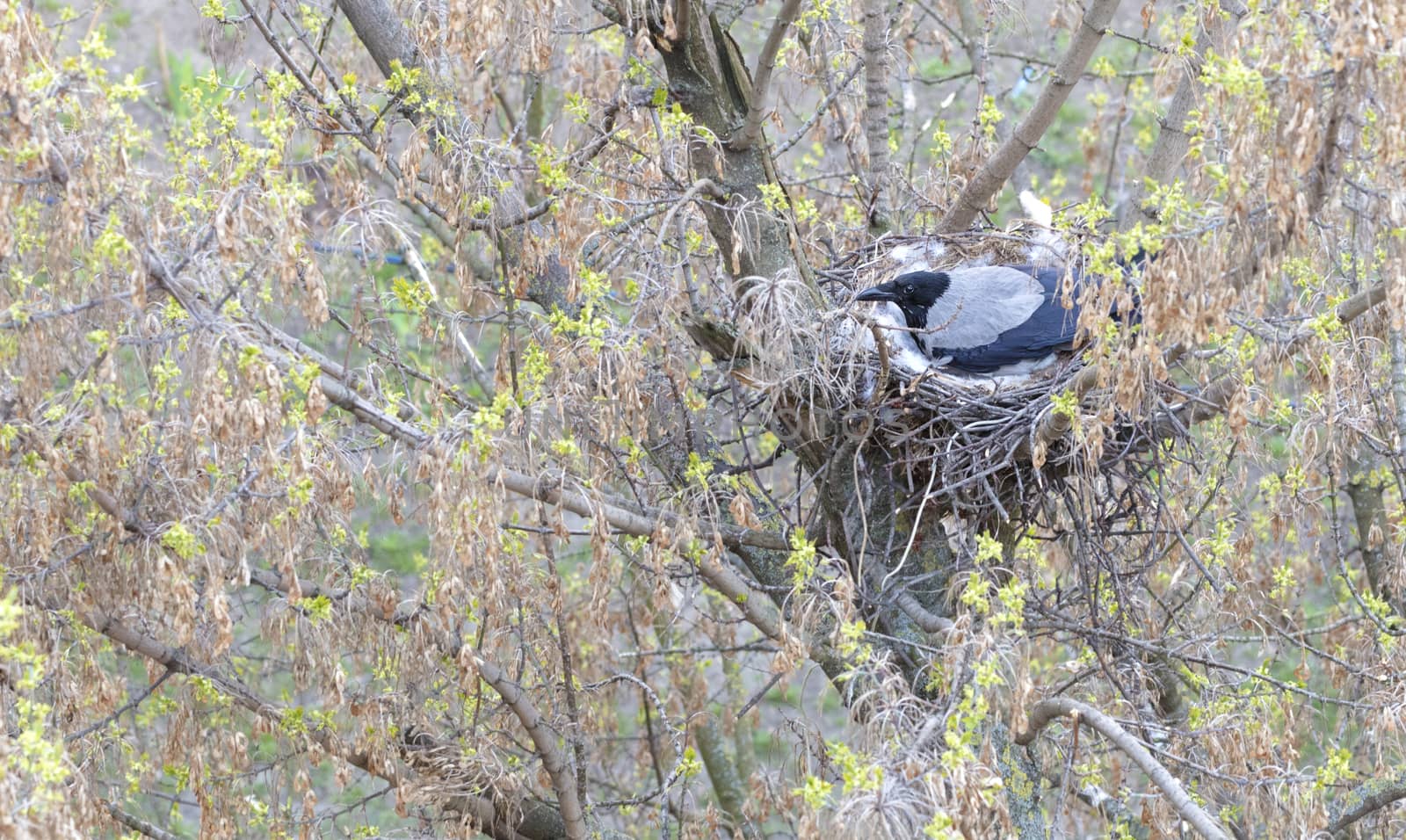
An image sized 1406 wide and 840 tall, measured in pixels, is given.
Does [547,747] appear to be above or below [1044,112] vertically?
below

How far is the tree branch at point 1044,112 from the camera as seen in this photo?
438 centimetres

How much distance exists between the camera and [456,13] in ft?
11.6

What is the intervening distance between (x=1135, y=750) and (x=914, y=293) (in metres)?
2.17

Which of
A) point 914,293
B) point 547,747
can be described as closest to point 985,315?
point 914,293

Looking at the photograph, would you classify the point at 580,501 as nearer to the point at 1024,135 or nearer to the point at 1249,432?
the point at 1024,135

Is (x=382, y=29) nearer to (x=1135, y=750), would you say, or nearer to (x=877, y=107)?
(x=877, y=107)

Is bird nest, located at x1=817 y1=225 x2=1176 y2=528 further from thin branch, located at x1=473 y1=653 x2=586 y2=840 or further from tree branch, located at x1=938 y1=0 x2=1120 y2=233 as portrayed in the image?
thin branch, located at x1=473 y1=653 x2=586 y2=840

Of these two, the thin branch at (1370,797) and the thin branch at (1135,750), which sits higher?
the thin branch at (1135,750)

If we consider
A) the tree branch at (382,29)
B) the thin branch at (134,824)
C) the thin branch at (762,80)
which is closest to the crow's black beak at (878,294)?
the thin branch at (762,80)

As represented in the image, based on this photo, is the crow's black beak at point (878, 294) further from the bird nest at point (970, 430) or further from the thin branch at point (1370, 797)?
the thin branch at point (1370, 797)

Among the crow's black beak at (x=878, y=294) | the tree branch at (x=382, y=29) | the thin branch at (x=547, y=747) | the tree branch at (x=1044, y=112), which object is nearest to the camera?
the thin branch at (x=547, y=747)

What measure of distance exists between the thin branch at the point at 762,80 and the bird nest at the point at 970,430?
646 millimetres

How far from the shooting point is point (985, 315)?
5.43 m

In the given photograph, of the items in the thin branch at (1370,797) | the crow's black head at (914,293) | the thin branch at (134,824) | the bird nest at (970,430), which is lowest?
the thin branch at (1370,797)
